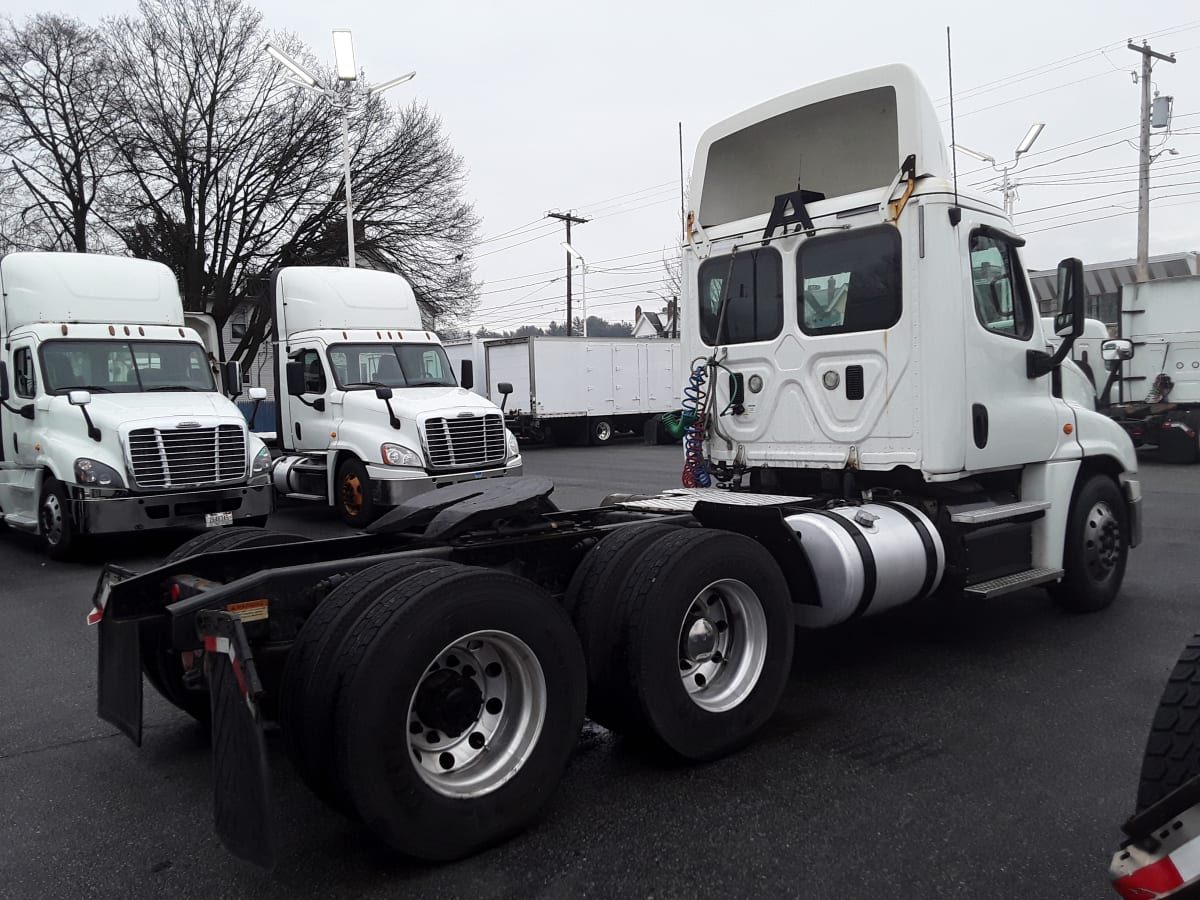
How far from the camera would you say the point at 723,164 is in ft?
21.9

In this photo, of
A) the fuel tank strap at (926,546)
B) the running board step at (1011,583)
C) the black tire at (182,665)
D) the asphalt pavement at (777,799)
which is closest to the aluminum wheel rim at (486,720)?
the asphalt pavement at (777,799)

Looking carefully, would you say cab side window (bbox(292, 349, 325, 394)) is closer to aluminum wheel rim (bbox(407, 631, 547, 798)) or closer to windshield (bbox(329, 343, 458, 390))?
windshield (bbox(329, 343, 458, 390))

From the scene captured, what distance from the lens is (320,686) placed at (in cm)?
306

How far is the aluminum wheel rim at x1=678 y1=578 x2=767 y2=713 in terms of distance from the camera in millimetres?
4215

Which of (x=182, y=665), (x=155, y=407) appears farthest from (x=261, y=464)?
(x=182, y=665)

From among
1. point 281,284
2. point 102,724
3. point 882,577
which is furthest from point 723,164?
point 281,284

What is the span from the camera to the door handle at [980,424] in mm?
5684

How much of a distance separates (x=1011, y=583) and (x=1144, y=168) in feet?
104

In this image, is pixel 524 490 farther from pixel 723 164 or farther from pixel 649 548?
pixel 723 164

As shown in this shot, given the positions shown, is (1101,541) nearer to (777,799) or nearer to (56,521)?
(777,799)

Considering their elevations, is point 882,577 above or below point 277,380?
below

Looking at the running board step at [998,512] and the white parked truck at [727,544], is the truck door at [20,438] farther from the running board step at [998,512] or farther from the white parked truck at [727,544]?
the running board step at [998,512]

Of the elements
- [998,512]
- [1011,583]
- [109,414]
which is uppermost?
[109,414]

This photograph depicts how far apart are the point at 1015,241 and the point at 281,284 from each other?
425 inches
